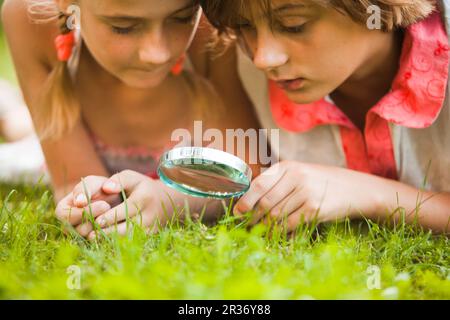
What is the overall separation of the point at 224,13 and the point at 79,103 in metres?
0.69

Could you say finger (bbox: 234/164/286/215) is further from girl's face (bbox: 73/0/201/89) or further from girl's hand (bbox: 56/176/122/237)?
girl's face (bbox: 73/0/201/89)

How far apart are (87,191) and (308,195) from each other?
20.5 inches

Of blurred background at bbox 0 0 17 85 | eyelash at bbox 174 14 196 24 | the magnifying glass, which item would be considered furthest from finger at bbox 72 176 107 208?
blurred background at bbox 0 0 17 85

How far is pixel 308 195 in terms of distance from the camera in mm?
1584

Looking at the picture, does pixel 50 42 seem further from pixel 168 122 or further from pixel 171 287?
pixel 171 287

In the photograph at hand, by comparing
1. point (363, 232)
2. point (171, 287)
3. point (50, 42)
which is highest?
point (50, 42)

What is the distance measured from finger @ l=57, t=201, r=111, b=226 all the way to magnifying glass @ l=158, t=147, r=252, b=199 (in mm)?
158

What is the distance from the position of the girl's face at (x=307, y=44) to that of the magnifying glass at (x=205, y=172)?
328 mm

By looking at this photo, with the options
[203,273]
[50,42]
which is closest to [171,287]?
[203,273]

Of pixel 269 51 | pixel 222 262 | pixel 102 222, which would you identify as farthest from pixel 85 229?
pixel 269 51

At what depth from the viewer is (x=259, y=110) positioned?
81.4 inches

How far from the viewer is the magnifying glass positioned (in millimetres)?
1395

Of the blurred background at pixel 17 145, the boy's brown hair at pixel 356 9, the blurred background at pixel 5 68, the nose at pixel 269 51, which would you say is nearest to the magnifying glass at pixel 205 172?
the nose at pixel 269 51

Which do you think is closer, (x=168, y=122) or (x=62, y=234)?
(x=62, y=234)
